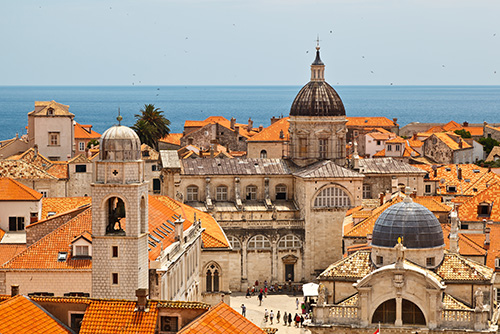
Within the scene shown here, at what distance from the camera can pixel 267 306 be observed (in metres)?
71.3

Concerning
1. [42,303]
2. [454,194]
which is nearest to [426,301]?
[42,303]

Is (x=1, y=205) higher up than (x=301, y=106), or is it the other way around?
(x=301, y=106)

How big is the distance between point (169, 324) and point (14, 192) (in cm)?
2926

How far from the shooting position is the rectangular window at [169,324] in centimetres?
3675

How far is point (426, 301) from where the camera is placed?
4747 centimetres

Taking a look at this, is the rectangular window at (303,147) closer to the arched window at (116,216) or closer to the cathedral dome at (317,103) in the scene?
the cathedral dome at (317,103)

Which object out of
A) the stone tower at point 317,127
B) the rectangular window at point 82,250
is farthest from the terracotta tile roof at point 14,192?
the stone tower at point 317,127

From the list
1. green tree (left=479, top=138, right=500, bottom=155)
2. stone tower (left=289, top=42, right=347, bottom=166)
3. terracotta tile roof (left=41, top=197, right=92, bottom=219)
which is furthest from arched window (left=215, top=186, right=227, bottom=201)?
green tree (left=479, top=138, right=500, bottom=155)

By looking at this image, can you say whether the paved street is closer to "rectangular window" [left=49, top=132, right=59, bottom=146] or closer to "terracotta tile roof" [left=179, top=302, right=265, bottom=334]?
"terracotta tile roof" [left=179, top=302, right=265, bottom=334]

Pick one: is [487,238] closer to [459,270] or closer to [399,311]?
[459,270]

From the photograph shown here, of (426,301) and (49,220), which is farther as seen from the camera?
(49,220)

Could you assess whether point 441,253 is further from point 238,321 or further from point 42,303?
point 42,303

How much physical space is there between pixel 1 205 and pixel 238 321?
29430 millimetres

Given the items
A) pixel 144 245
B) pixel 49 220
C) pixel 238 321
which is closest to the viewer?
pixel 238 321
